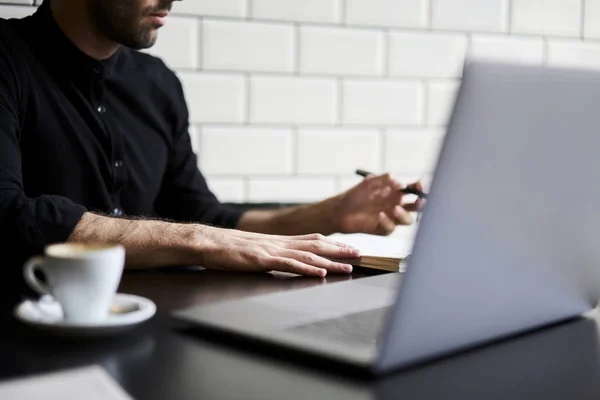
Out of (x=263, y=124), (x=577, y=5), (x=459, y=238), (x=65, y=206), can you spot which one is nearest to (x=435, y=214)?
(x=459, y=238)

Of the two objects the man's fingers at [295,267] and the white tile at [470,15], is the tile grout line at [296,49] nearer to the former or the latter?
the white tile at [470,15]

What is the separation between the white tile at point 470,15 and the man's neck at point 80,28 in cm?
96

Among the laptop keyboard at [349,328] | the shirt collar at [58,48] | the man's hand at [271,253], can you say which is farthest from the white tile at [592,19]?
the laptop keyboard at [349,328]

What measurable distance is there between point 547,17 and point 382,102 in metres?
0.62

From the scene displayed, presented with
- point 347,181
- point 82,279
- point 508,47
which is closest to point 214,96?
point 347,181

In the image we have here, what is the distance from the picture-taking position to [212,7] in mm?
2016

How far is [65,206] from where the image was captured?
1293mm

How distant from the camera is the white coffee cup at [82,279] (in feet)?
2.42

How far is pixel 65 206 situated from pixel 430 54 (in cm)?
134

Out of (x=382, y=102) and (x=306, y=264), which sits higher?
(x=382, y=102)

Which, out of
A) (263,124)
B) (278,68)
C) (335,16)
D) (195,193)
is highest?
(335,16)

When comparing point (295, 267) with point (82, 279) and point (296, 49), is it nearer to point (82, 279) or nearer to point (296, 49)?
point (82, 279)

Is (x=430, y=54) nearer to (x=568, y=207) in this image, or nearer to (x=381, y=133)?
(x=381, y=133)

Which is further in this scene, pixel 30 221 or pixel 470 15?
pixel 470 15
